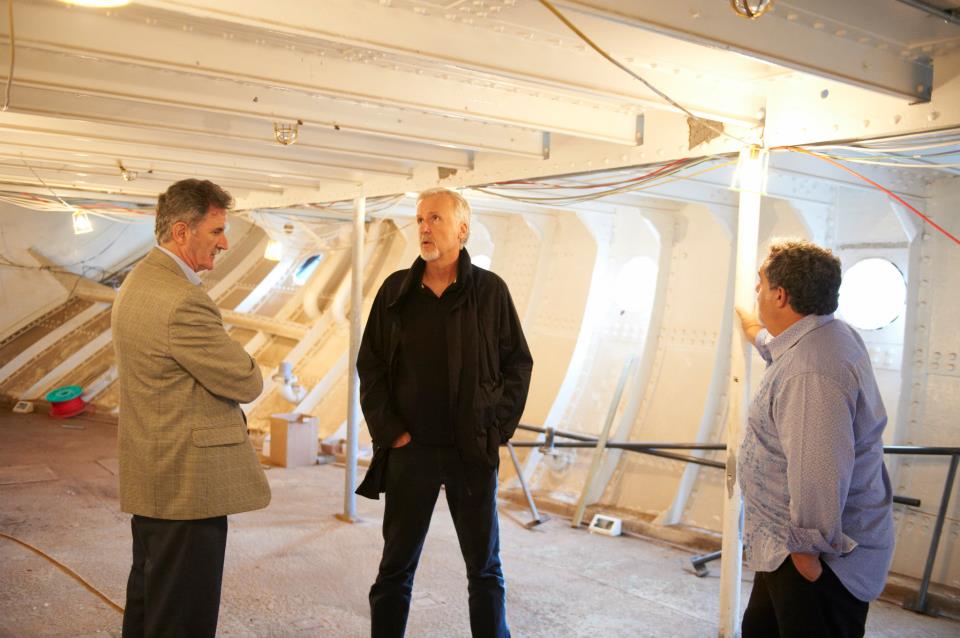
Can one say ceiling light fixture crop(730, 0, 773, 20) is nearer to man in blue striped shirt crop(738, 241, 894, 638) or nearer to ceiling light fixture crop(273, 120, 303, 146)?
man in blue striped shirt crop(738, 241, 894, 638)

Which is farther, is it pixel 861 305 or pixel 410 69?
pixel 861 305

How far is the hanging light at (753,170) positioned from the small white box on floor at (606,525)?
3.73m

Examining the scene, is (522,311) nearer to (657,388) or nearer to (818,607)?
(657,388)

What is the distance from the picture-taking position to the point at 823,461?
7.88ft

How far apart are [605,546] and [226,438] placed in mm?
4451

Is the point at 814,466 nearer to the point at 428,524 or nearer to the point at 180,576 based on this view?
the point at 428,524

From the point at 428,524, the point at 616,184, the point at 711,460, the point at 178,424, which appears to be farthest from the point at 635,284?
the point at 178,424

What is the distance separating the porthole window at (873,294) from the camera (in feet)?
21.2

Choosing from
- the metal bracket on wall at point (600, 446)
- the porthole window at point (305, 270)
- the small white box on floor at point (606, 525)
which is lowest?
the small white box on floor at point (606, 525)

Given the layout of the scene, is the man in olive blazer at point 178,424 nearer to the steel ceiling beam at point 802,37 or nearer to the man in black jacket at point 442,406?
the man in black jacket at point 442,406

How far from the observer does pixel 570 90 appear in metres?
3.99

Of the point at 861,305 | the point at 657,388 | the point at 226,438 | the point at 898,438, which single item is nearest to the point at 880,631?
the point at 898,438

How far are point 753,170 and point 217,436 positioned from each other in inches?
117

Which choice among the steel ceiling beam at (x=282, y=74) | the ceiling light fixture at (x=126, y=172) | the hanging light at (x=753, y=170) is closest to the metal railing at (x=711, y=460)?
the hanging light at (x=753, y=170)
